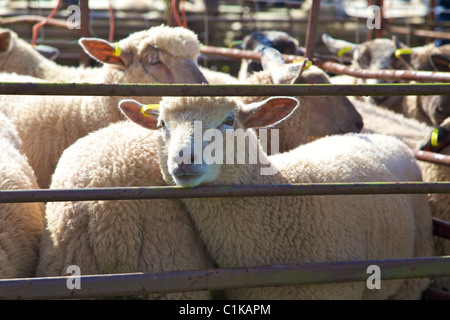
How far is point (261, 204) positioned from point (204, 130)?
48 cm

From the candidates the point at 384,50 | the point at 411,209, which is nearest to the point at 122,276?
the point at 411,209

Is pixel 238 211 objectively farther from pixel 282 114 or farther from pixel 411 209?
pixel 411 209

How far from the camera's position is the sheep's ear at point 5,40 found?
5145 millimetres

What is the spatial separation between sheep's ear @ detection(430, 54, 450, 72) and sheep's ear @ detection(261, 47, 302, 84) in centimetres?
192

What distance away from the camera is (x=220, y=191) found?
2338 millimetres

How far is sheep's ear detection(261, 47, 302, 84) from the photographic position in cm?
396

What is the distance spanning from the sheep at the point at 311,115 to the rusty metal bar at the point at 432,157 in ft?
1.70

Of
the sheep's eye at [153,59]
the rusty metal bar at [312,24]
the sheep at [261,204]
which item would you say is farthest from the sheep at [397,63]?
the sheep at [261,204]

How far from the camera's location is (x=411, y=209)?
3.39 metres

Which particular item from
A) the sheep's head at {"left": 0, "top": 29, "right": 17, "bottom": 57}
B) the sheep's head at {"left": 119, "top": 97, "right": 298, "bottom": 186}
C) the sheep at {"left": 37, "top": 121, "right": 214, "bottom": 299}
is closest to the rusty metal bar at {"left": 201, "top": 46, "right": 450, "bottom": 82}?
the sheep's head at {"left": 119, "top": 97, "right": 298, "bottom": 186}

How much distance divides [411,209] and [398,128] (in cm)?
163
